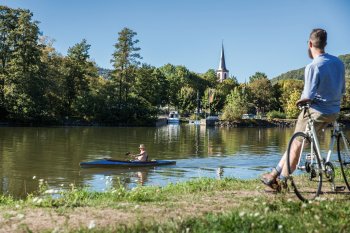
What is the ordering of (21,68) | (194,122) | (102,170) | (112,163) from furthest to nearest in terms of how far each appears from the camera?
(194,122) → (21,68) → (112,163) → (102,170)

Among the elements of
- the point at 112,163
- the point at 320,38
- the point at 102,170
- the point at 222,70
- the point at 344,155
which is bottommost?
the point at 102,170

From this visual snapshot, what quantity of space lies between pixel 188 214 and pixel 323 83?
2466 millimetres

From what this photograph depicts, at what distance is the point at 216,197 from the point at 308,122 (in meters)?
1.61

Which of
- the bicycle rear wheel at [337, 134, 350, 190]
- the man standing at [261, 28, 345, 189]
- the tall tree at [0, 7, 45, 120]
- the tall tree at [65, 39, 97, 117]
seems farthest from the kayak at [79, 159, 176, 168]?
the tall tree at [65, 39, 97, 117]

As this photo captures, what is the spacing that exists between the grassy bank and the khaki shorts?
90 cm

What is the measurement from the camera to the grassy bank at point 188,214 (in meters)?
4.22

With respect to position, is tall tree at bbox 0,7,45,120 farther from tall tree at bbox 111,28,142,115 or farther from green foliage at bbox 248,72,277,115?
green foliage at bbox 248,72,277,115

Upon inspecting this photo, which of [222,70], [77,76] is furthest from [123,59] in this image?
[222,70]

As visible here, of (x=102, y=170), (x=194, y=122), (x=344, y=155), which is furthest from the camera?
(x=194, y=122)

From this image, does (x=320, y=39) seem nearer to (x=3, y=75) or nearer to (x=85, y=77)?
(x=3, y=75)

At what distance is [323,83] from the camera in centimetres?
579

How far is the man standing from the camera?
5762 millimetres

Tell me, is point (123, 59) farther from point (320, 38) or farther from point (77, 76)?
point (320, 38)

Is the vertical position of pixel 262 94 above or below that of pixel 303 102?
above
